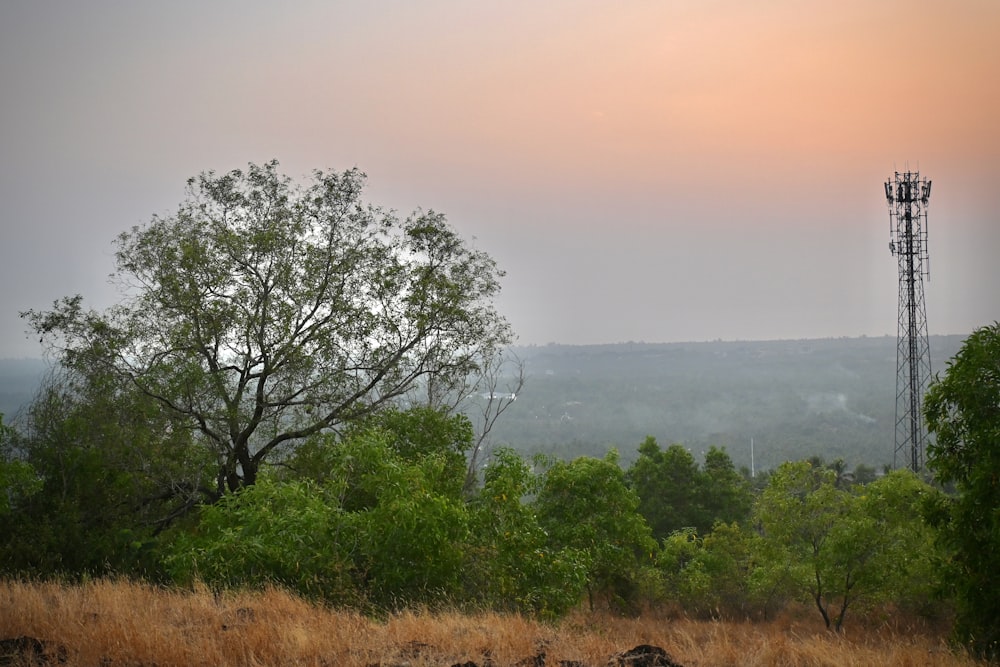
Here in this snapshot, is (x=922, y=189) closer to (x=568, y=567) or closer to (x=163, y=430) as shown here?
(x=568, y=567)

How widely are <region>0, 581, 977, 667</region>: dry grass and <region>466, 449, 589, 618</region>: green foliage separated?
2.62 metres

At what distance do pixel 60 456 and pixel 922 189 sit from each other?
145ft

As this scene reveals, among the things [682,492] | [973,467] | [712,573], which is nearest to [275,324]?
[973,467]

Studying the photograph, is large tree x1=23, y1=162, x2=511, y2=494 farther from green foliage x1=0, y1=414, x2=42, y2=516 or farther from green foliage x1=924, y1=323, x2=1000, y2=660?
green foliage x1=924, y1=323, x2=1000, y2=660

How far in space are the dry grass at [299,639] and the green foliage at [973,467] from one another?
3.74 meters

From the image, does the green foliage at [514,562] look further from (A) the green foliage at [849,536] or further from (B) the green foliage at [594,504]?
(A) the green foliage at [849,536]

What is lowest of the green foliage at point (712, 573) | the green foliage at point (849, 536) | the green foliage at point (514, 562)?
the green foliage at point (712, 573)

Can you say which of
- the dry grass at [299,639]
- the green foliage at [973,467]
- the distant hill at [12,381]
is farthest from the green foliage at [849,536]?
the distant hill at [12,381]

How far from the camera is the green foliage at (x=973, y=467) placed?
11414 millimetres

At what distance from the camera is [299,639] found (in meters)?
7.38

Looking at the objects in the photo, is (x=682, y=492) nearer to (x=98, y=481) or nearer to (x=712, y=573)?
(x=712, y=573)

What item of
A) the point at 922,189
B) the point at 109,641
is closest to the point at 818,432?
the point at 922,189

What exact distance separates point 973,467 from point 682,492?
34508 mm

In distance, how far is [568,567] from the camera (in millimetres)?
12609
